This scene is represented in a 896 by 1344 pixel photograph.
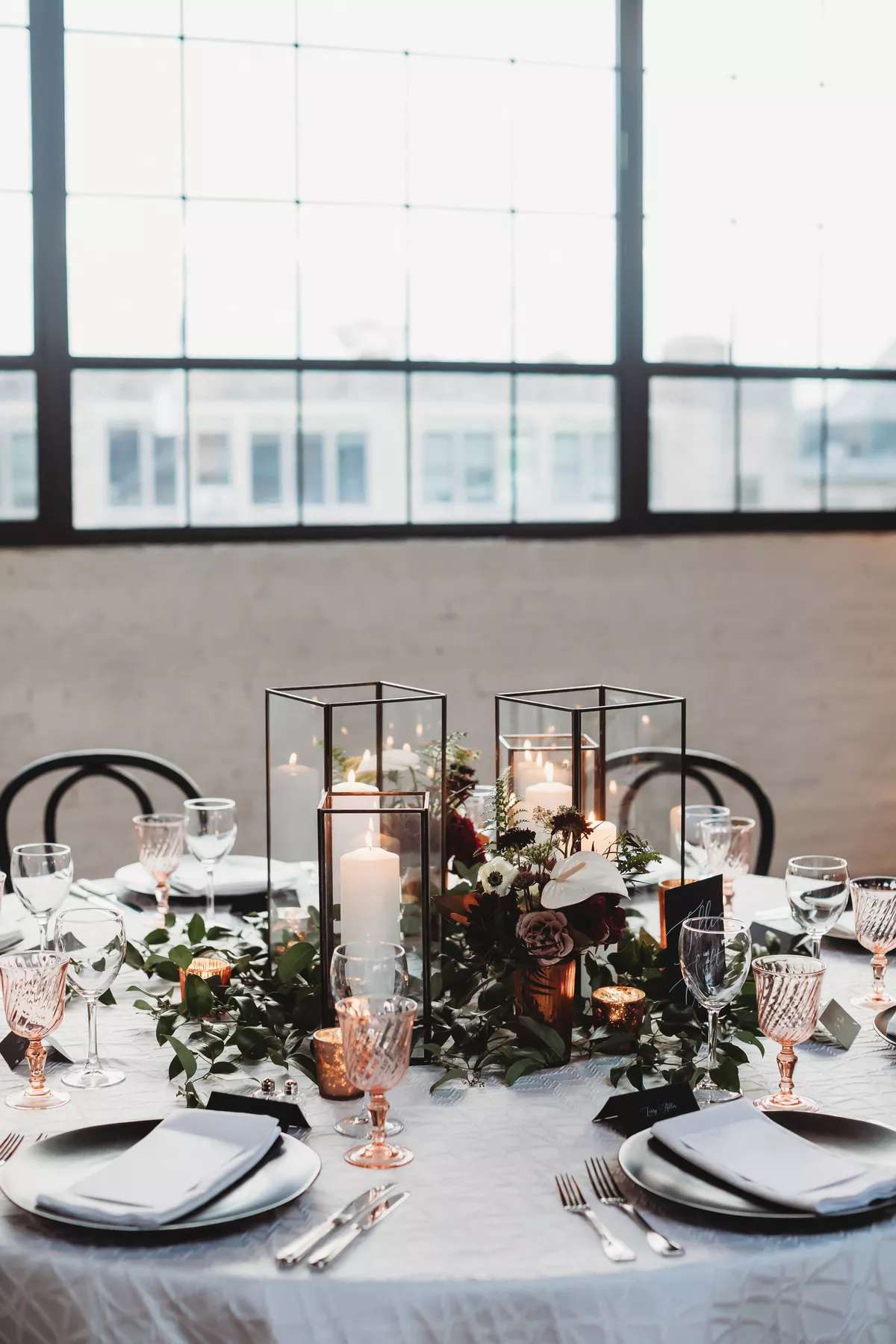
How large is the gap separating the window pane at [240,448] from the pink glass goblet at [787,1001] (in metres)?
2.71

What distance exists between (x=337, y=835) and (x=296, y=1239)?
49 cm

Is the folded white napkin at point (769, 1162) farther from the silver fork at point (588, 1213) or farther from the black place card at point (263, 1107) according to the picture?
the black place card at point (263, 1107)

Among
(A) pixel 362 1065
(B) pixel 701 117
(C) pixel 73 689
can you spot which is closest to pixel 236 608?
(C) pixel 73 689

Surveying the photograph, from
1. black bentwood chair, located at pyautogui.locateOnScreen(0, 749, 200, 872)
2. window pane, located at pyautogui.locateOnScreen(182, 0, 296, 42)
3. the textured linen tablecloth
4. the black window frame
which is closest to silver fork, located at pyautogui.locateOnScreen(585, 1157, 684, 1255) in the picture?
the textured linen tablecloth

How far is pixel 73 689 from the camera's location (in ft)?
12.0

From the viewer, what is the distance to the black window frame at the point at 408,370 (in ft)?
11.8

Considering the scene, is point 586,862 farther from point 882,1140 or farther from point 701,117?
point 701,117

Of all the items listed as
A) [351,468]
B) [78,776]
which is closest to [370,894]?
[78,776]

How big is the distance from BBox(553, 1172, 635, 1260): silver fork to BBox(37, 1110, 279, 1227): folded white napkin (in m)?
0.25

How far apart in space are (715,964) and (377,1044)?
1.21 ft

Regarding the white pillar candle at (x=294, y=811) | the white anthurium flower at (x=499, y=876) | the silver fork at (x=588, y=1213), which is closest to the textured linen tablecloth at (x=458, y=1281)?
the silver fork at (x=588, y=1213)

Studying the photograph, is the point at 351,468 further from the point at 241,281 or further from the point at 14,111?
the point at 14,111

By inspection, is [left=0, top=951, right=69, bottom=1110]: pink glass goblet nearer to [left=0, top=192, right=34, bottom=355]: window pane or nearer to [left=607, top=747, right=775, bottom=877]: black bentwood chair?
[left=607, top=747, right=775, bottom=877]: black bentwood chair

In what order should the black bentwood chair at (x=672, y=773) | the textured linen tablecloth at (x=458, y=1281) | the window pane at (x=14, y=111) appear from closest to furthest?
1. the textured linen tablecloth at (x=458, y=1281)
2. the black bentwood chair at (x=672, y=773)
3. the window pane at (x=14, y=111)
